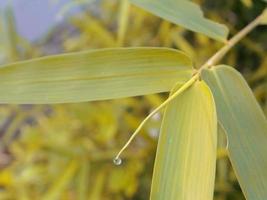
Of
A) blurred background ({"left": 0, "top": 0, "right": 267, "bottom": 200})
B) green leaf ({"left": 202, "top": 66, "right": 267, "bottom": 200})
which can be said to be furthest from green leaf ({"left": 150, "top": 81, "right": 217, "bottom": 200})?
blurred background ({"left": 0, "top": 0, "right": 267, "bottom": 200})

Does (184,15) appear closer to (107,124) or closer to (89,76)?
(89,76)

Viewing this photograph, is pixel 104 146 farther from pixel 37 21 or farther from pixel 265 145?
pixel 37 21

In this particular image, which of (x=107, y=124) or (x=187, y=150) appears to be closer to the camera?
(x=187, y=150)

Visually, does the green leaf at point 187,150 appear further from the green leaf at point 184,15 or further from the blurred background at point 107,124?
the blurred background at point 107,124

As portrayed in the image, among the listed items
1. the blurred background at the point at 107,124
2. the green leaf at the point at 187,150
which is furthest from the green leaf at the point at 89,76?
the blurred background at the point at 107,124

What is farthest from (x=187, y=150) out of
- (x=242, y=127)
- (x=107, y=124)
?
(x=107, y=124)

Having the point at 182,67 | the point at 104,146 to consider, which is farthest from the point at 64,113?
the point at 182,67

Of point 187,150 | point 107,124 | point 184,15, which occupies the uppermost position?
point 107,124
